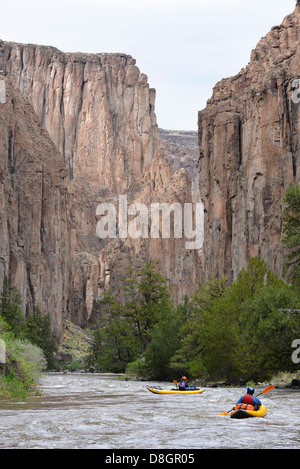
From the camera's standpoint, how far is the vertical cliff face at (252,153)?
79.5 m

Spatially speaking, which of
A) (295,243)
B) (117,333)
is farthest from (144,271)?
(295,243)

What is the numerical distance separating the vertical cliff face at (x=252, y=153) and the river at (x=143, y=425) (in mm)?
45827

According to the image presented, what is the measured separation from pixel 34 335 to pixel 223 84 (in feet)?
162

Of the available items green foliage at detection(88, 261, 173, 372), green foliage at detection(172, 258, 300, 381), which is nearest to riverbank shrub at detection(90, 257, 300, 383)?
green foliage at detection(172, 258, 300, 381)

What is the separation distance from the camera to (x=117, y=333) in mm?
74312

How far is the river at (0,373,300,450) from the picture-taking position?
18.2m

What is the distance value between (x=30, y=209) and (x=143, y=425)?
114 metres

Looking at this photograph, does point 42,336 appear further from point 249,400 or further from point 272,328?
point 249,400

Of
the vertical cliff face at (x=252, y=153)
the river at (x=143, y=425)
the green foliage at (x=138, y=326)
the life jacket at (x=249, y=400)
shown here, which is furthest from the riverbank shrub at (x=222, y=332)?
the vertical cliff face at (x=252, y=153)

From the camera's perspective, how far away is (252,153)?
8556cm

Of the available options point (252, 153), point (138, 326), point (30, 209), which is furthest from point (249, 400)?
point (30, 209)

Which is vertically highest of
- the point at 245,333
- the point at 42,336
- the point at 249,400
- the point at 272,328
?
the point at 272,328

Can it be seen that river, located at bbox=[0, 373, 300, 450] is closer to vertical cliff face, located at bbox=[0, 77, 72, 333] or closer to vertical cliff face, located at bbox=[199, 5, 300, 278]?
vertical cliff face, located at bbox=[199, 5, 300, 278]

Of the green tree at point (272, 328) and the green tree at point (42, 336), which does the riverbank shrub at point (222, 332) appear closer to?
the green tree at point (272, 328)
